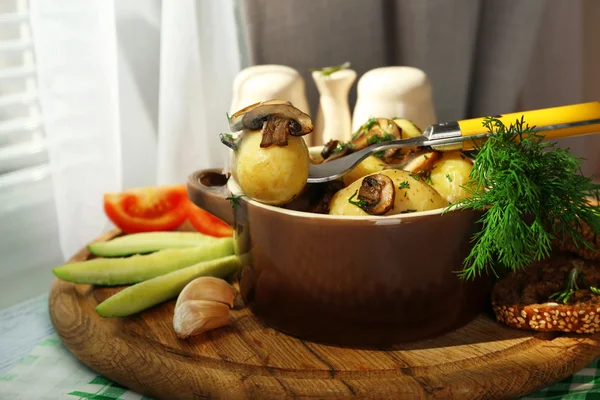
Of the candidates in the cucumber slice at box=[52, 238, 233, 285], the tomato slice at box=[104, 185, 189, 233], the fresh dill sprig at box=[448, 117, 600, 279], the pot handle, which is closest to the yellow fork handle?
the fresh dill sprig at box=[448, 117, 600, 279]

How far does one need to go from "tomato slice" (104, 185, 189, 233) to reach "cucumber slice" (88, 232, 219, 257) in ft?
0.29

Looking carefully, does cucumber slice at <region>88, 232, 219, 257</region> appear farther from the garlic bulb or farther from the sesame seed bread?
the sesame seed bread

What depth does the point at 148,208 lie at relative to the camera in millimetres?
1382

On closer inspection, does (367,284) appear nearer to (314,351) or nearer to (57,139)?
(314,351)

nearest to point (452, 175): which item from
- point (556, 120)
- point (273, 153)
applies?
point (556, 120)

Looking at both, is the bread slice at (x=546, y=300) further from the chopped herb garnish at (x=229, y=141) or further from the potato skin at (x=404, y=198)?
the chopped herb garnish at (x=229, y=141)

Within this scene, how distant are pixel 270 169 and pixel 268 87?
0.54 meters

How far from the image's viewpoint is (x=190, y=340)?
0.94 meters

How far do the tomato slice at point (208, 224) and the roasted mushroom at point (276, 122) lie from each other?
0.47m

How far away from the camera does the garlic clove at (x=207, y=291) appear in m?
0.98

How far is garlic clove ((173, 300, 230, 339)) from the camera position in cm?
93

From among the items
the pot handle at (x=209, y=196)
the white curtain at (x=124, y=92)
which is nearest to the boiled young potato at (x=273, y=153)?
the pot handle at (x=209, y=196)

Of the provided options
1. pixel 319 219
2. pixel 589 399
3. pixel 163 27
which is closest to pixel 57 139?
pixel 163 27

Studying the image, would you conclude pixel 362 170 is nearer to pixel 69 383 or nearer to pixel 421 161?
pixel 421 161
